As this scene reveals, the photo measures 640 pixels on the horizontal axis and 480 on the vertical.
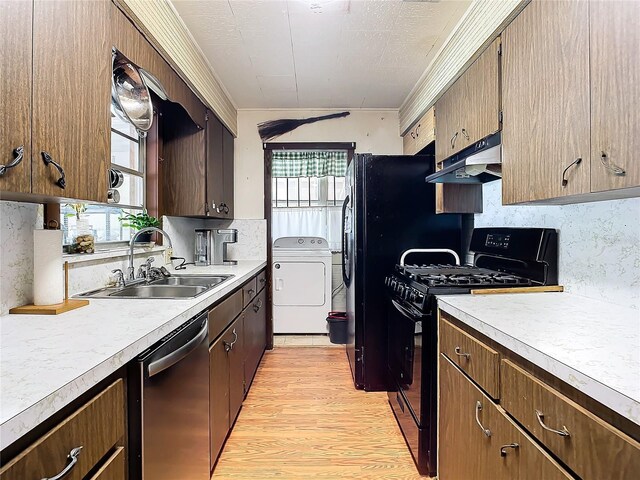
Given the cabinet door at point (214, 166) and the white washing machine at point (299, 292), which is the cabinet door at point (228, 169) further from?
the white washing machine at point (299, 292)

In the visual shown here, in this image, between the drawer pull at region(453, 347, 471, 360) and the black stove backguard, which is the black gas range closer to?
the black stove backguard

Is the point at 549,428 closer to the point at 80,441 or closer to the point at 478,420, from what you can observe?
the point at 478,420

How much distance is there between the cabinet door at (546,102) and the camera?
1085 mm

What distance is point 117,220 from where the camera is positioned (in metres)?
2.11

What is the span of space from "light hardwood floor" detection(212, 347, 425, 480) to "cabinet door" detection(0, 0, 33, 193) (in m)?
1.53

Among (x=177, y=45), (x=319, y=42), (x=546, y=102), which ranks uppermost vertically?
(x=319, y=42)

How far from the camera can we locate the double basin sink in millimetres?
1622

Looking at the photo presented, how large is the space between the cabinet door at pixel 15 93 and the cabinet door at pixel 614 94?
1.51 meters

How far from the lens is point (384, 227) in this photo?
2.49 meters

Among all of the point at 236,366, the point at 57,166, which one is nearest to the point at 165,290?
the point at 236,366

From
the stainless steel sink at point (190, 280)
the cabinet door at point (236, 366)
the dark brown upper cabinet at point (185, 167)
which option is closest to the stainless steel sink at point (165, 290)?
the stainless steel sink at point (190, 280)

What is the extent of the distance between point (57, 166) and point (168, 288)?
1.10 meters

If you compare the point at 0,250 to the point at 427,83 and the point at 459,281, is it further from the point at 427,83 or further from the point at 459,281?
the point at 427,83

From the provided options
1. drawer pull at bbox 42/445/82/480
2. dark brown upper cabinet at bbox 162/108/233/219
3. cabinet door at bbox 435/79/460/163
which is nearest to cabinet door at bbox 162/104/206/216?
dark brown upper cabinet at bbox 162/108/233/219
